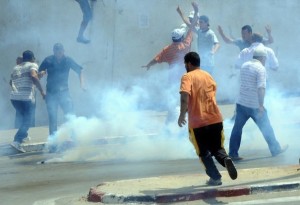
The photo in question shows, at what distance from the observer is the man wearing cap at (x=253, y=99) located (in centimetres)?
1037

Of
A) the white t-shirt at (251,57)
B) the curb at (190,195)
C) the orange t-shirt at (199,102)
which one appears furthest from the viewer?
the white t-shirt at (251,57)

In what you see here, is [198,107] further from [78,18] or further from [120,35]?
[120,35]

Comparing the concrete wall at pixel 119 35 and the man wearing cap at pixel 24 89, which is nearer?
the man wearing cap at pixel 24 89

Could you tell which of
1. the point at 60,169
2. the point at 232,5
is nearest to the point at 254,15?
the point at 232,5

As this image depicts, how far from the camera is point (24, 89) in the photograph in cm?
1338

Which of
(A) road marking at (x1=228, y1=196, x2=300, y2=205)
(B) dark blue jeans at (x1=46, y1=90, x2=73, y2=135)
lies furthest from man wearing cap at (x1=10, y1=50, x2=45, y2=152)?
(A) road marking at (x1=228, y1=196, x2=300, y2=205)

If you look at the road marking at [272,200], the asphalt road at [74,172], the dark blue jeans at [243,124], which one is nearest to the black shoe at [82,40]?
the asphalt road at [74,172]

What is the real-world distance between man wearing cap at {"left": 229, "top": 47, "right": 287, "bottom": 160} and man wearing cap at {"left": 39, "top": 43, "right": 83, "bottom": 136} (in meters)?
3.48

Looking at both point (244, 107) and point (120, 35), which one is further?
point (120, 35)

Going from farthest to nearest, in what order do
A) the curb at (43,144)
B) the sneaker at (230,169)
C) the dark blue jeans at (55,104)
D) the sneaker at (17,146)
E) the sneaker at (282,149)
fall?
1. the dark blue jeans at (55,104)
2. the sneaker at (17,146)
3. the curb at (43,144)
4. the sneaker at (282,149)
5. the sneaker at (230,169)

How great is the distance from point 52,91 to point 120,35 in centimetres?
225

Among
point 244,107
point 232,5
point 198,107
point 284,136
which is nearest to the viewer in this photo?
point 198,107

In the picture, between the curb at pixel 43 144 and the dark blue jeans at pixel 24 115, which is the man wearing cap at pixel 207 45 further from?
the dark blue jeans at pixel 24 115

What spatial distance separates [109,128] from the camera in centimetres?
1326
